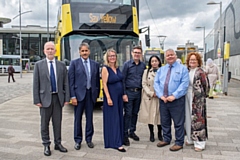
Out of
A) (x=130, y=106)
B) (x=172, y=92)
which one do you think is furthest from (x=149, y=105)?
(x=172, y=92)

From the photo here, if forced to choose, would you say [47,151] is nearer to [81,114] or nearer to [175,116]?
[81,114]

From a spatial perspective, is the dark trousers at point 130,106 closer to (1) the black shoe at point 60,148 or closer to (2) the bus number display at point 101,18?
(1) the black shoe at point 60,148

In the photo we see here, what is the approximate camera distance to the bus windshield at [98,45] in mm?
8367

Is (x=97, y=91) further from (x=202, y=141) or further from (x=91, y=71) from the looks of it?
(x=202, y=141)

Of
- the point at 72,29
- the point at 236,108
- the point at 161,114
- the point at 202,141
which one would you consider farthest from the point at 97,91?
the point at 236,108

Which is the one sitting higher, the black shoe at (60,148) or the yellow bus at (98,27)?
the yellow bus at (98,27)

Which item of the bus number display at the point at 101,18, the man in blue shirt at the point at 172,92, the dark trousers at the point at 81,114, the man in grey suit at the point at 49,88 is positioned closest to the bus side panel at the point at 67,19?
the bus number display at the point at 101,18

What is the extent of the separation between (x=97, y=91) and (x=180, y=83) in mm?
1566

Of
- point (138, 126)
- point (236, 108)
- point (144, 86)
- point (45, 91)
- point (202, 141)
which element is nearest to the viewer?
point (45, 91)

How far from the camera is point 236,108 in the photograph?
9.82 m

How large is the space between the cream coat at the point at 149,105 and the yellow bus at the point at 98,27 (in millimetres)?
3083

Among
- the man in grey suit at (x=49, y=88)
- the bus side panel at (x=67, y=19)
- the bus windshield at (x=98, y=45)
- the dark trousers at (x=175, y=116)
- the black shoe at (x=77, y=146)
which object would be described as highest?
the bus side panel at (x=67, y=19)

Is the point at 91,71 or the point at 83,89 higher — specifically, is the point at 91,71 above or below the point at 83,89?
above

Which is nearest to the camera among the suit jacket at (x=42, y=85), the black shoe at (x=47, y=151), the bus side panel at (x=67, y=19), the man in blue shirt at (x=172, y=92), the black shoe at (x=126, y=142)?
the suit jacket at (x=42, y=85)
